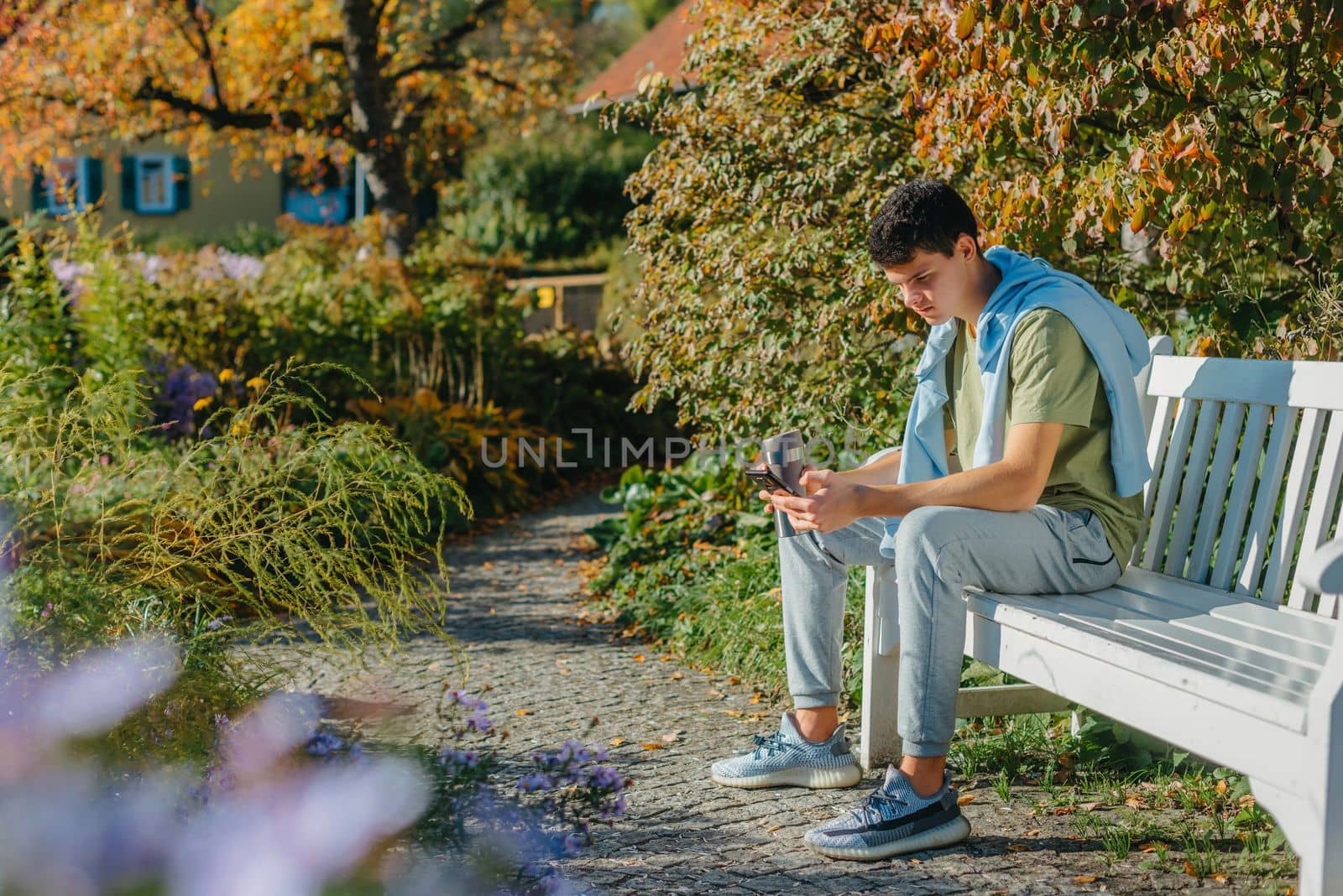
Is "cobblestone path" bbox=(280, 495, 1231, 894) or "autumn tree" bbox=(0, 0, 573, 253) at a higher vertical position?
"autumn tree" bbox=(0, 0, 573, 253)

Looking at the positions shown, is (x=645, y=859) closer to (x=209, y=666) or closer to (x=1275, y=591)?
(x=209, y=666)

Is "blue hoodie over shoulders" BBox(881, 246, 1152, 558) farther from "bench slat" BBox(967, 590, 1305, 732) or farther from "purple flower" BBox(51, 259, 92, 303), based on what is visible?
"purple flower" BBox(51, 259, 92, 303)

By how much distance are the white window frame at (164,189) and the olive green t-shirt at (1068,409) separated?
72.8 feet

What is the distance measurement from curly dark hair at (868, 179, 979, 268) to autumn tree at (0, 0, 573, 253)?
796 cm

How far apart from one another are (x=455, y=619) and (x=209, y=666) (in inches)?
101

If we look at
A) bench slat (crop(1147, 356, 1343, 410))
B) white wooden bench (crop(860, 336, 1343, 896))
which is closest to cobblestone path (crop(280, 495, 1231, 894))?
white wooden bench (crop(860, 336, 1343, 896))

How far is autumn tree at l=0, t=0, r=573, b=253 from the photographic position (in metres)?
10.4

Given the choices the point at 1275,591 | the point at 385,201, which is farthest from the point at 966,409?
the point at 385,201

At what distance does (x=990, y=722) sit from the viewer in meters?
3.55

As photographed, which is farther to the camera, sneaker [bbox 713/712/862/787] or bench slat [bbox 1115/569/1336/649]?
sneaker [bbox 713/712/862/787]

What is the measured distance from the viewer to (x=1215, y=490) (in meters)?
2.88

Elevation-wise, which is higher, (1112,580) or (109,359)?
(1112,580)

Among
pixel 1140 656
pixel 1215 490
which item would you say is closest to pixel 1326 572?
pixel 1140 656

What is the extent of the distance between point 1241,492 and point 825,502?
939 millimetres
